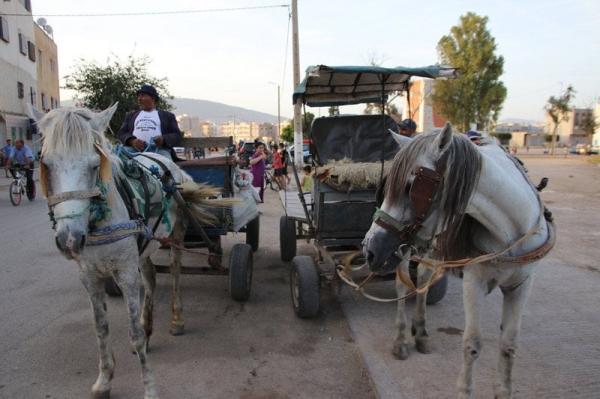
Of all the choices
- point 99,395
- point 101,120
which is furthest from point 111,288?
point 101,120

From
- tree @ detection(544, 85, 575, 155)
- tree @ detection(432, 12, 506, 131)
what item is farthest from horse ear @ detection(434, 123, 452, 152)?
tree @ detection(544, 85, 575, 155)

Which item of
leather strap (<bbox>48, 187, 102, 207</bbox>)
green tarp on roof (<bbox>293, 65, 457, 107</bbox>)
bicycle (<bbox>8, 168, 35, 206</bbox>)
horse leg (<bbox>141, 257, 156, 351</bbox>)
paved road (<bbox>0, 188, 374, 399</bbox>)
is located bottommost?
paved road (<bbox>0, 188, 374, 399</bbox>)

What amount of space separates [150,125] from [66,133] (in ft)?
7.86

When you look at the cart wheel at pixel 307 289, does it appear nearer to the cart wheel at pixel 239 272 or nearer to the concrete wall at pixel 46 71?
the cart wheel at pixel 239 272

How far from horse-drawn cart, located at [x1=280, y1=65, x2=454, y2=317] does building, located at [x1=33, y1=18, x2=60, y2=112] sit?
101 ft

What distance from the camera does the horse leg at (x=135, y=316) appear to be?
2994 millimetres

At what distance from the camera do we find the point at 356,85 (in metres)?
5.98

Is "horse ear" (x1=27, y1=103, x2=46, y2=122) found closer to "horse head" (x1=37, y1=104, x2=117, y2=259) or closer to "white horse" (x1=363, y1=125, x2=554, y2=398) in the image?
"horse head" (x1=37, y1=104, x2=117, y2=259)

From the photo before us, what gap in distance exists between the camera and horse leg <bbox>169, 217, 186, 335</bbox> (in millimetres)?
4172

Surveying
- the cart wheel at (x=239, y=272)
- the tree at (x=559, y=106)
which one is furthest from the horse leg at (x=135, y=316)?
the tree at (x=559, y=106)

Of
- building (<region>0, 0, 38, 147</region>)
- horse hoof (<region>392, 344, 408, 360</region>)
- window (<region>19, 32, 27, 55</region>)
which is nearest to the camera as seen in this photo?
horse hoof (<region>392, 344, 408, 360</region>)

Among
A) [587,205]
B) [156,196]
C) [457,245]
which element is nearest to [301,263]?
[156,196]

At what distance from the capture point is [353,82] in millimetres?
5742

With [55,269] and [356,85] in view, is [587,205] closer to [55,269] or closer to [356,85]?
[356,85]
